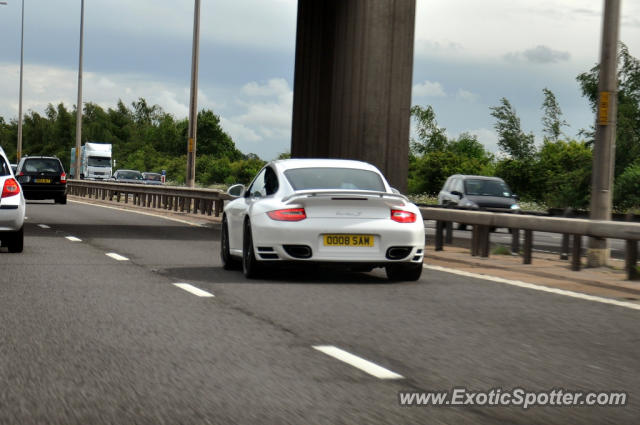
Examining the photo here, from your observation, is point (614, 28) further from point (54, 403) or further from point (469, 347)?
point (54, 403)

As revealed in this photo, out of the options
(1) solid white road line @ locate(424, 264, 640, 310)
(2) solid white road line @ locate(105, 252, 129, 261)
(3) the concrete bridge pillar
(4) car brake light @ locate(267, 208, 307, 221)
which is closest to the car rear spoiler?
(4) car brake light @ locate(267, 208, 307, 221)

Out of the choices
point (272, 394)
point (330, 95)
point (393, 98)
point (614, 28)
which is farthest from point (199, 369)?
point (330, 95)

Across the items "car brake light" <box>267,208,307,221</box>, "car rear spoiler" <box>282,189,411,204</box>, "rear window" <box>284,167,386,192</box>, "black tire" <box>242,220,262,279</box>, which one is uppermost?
"rear window" <box>284,167,386,192</box>

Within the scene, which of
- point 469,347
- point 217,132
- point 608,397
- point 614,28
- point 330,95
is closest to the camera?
point 608,397

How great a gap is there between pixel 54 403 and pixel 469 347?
3.13m

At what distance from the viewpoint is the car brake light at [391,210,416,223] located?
39.4 ft

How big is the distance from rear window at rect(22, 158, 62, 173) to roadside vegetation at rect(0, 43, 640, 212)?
54.1ft

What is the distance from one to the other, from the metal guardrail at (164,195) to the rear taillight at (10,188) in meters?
8.37

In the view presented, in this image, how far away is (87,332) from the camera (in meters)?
8.09

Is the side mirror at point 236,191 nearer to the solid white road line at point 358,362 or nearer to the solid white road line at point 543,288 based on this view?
the solid white road line at point 543,288

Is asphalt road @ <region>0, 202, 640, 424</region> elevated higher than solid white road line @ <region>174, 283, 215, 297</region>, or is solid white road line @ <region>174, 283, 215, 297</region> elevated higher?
asphalt road @ <region>0, 202, 640, 424</region>

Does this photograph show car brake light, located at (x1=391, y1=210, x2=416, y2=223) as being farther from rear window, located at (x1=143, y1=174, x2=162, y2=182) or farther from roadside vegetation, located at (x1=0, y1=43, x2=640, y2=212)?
rear window, located at (x1=143, y1=174, x2=162, y2=182)

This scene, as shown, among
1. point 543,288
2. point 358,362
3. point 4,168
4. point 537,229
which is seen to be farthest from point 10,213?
point 358,362

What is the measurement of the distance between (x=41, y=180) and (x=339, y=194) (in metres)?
29.8
